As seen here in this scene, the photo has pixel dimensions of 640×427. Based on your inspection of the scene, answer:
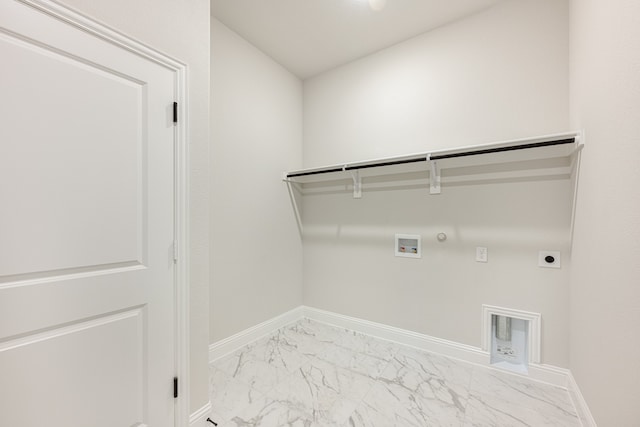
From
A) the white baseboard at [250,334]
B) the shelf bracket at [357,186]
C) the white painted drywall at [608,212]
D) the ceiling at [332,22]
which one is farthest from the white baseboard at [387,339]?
the ceiling at [332,22]

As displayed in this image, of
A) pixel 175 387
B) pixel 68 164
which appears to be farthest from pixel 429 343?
pixel 68 164

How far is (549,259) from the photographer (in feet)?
6.15

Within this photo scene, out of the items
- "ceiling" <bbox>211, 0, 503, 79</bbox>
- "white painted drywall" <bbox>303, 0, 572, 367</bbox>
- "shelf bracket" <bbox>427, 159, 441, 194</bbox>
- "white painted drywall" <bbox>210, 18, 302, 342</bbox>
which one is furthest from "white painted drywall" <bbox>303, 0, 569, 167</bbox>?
"white painted drywall" <bbox>210, 18, 302, 342</bbox>

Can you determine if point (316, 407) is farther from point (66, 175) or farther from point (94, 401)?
point (66, 175)

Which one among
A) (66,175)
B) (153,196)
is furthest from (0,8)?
(153,196)

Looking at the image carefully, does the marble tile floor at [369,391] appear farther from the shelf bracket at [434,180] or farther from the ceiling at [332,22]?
the ceiling at [332,22]

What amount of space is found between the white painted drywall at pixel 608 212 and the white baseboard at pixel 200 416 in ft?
6.57

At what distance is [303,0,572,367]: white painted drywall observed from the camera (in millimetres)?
1881

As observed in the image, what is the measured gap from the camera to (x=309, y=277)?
3094 millimetres

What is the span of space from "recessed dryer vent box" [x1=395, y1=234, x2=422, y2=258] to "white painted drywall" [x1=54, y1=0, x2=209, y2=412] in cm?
172

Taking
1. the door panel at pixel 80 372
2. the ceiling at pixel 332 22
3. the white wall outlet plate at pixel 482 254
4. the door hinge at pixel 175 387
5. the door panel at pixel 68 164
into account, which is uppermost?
the ceiling at pixel 332 22

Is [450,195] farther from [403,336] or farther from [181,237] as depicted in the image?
[181,237]

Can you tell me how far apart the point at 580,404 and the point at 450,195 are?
1.55 m

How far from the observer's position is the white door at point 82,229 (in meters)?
0.95
